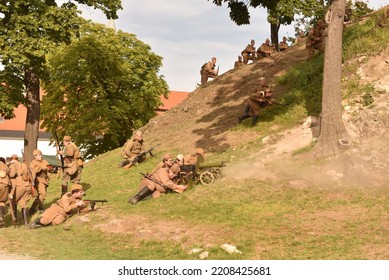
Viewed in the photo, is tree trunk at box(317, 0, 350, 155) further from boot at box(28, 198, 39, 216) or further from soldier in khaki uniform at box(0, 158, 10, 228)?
soldier in khaki uniform at box(0, 158, 10, 228)

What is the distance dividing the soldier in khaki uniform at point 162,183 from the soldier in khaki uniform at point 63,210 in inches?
67.5

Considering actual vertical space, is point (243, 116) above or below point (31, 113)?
below

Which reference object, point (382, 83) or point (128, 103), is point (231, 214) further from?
point (128, 103)

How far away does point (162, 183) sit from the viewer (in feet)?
53.3

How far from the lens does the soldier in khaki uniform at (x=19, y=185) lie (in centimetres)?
1553

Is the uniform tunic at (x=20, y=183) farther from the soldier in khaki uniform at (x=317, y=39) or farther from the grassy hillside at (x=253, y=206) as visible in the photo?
the soldier in khaki uniform at (x=317, y=39)

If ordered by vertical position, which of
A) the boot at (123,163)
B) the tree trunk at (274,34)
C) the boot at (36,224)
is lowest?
the boot at (36,224)

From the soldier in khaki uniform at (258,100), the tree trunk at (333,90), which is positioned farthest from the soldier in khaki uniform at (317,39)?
the tree trunk at (333,90)

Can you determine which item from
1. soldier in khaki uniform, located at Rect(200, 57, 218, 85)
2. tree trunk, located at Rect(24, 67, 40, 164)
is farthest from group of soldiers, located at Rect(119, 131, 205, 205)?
soldier in khaki uniform, located at Rect(200, 57, 218, 85)

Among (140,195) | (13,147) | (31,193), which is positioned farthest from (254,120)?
(13,147)

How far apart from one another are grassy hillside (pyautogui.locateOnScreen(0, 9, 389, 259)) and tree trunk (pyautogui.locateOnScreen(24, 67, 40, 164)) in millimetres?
3248

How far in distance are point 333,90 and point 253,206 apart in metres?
5.31

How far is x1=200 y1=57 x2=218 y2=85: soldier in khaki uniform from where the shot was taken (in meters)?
32.8

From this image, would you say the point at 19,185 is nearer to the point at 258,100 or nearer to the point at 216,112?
the point at 258,100
